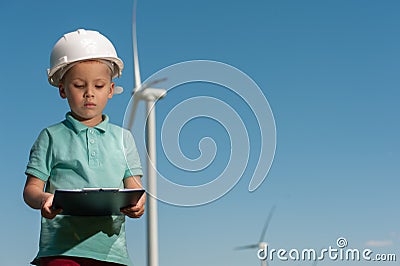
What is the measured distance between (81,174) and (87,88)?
1.04 feet

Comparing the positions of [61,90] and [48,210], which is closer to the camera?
[48,210]

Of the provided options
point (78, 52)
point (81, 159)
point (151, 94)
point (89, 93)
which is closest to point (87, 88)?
point (89, 93)

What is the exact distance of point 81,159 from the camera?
2.88 metres

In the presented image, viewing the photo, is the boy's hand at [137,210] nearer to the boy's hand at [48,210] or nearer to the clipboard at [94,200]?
the clipboard at [94,200]

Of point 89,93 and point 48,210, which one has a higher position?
point 89,93

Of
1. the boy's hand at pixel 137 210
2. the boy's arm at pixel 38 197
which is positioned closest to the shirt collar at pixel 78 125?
the boy's arm at pixel 38 197

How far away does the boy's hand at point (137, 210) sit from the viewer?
272cm

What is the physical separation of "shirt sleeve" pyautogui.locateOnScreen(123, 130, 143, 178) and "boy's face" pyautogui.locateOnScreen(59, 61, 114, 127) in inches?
6.8

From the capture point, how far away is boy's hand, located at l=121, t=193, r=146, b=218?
272cm

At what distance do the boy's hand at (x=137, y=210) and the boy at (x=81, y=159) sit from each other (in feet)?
0.50

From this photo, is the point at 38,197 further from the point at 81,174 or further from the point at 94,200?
Answer: the point at 94,200

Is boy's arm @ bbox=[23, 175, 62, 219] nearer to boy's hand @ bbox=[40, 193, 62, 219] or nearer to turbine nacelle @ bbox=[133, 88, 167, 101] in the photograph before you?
boy's hand @ bbox=[40, 193, 62, 219]

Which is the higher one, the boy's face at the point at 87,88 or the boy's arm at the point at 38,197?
the boy's face at the point at 87,88

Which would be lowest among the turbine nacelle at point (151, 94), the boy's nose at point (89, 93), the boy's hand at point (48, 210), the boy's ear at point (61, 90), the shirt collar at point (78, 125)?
the boy's hand at point (48, 210)
